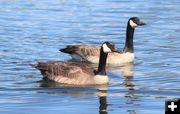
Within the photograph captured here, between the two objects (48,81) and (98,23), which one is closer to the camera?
(48,81)

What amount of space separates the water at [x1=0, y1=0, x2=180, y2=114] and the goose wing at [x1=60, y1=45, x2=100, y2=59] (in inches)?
18.8

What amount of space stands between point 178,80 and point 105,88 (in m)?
2.02

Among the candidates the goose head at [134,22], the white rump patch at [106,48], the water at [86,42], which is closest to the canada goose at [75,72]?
the white rump patch at [106,48]

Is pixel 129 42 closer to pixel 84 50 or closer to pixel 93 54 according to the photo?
pixel 93 54

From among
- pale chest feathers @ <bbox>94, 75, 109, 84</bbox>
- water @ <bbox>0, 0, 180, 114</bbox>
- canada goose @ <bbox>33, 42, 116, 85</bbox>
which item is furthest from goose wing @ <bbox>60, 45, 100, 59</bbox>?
pale chest feathers @ <bbox>94, 75, 109, 84</bbox>

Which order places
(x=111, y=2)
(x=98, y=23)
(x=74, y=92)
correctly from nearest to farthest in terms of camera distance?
(x=74, y=92), (x=98, y=23), (x=111, y=2)

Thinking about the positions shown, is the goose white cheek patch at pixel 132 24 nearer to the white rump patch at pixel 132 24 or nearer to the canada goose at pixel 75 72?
the white rump patch at pixel 132 24

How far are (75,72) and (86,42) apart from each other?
6183 millimetres

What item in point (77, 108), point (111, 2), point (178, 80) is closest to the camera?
point (77, 108)

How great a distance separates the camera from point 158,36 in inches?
916

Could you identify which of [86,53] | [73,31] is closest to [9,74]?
[86,53]

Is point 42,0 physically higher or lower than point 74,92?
higher

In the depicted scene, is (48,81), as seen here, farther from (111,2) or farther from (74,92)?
(111,2)

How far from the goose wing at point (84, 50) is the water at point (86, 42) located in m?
0.48
